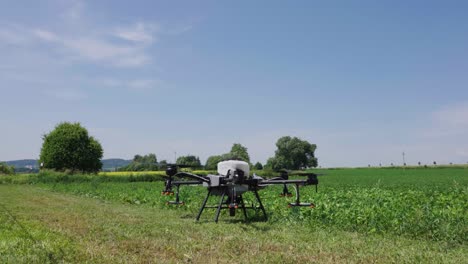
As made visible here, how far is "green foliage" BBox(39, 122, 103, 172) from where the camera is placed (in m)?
69.1

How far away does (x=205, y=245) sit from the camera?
7.61 m

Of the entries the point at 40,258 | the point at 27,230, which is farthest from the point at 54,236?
the point at 40,258

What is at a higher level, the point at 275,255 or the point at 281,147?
the point at 281,147

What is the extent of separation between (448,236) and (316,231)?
2731mm

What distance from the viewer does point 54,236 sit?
8.38 m

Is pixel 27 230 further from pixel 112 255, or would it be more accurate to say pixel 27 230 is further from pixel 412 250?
pixel 412 250

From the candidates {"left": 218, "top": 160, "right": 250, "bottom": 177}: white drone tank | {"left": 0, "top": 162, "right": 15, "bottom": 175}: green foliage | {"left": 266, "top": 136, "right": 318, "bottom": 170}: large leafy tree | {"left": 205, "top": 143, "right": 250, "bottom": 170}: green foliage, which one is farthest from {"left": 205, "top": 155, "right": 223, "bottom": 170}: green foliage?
{"left": 266, "top": 136, "right": 318, "bottom": 170}: large leafy tree

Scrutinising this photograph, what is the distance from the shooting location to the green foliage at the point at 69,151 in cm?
6906

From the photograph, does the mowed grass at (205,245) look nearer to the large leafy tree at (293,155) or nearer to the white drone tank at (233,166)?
the white drone tank at (233,166)

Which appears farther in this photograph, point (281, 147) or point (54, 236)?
point (281, 147)

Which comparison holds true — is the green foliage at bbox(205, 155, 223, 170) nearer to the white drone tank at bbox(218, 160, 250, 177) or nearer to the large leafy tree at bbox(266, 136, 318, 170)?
the white drone tank at bbox(218, 160, 250, 177)

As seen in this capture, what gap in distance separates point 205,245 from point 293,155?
10573cm

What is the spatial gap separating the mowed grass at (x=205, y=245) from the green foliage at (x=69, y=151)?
62.9 m

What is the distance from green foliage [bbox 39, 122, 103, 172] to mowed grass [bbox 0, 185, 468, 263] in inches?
2478
